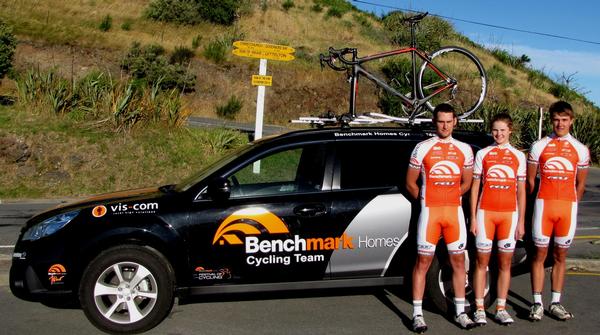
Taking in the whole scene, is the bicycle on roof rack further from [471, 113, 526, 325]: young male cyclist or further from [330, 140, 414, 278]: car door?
[471, 113, 526, 325]: young male cyclist

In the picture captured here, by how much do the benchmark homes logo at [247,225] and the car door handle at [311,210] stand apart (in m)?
0.18

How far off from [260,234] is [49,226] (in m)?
1.77

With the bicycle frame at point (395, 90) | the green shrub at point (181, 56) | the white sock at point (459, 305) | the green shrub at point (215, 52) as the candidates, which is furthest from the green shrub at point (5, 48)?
the white sock at point (459, 305)

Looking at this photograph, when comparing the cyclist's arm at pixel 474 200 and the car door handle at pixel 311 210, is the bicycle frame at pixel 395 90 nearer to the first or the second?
the cyclist's arm at pixel 474 200

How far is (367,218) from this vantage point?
5.43 m

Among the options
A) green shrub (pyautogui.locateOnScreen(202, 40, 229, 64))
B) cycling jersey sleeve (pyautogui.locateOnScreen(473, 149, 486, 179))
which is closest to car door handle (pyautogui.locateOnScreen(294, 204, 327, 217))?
cycling jersey sleeve (pyautogui.locateOnScreen(473, 149, 486, 179))

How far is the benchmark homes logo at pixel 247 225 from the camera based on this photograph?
17.3ft

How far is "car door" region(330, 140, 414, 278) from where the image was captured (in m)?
5.42

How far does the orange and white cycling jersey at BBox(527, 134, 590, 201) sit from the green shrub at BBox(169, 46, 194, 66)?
34.6 metres

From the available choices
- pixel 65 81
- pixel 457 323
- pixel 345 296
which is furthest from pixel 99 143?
pixel 457 323

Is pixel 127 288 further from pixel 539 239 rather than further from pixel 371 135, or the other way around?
pixel 539 239

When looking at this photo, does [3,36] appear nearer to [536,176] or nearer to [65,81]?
[65,81]

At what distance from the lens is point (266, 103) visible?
36844mm

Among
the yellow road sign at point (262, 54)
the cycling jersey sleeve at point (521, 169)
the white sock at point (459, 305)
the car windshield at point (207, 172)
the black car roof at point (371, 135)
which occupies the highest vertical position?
the yellow road sign at point (262, 54)
